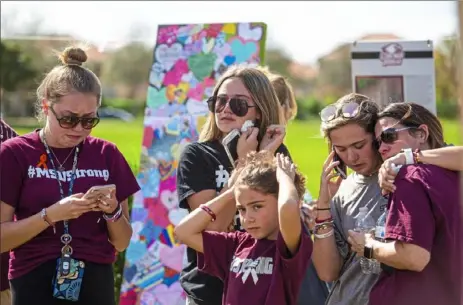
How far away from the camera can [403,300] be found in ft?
10.1

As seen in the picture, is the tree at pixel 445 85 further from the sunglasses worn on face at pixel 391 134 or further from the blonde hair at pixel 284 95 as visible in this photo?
the sunglasses worn on face at pixel 391 134

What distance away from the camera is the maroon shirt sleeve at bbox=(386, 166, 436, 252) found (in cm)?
296

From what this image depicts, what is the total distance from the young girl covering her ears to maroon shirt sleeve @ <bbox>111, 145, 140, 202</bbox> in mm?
299

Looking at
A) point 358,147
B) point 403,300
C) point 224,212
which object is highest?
point 358,147

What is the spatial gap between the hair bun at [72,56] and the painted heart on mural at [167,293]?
2529mm

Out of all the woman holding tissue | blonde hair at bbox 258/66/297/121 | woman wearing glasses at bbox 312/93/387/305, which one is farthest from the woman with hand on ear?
blonde hair at bbox 258/66/297/121

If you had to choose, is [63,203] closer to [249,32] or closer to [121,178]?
[121,178]

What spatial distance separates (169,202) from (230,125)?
7.44 feet

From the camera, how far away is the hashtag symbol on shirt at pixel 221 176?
3662 mm

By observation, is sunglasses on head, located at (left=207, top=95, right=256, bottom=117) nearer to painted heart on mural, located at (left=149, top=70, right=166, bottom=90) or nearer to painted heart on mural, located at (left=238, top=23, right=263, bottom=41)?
painted heart on mural, located at (left=238, top=23, right=263, bottom=41)

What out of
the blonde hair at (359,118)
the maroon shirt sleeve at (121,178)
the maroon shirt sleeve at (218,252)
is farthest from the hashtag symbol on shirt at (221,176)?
the blonde hair at (359,118)

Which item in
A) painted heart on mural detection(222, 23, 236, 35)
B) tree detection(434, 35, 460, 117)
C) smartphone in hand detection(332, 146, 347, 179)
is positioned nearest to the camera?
smartphone in hand detection(332, 146, 347, 179)

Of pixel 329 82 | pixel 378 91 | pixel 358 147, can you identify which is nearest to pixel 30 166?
pixel 358 147

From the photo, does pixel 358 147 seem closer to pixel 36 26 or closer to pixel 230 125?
pixel 230 125
